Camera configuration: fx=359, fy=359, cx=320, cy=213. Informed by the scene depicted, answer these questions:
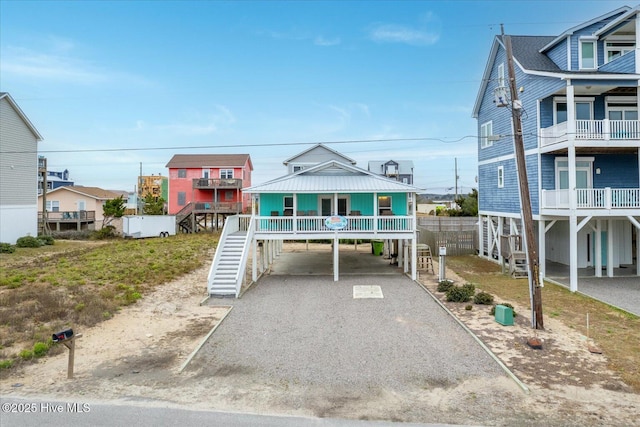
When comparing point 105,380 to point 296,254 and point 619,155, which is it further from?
point 619,155

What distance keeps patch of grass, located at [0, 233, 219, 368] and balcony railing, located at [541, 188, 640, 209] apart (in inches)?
690

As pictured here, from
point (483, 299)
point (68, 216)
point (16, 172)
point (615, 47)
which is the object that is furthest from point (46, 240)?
point (615, 47)

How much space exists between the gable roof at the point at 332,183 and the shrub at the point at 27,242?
65.5 ft

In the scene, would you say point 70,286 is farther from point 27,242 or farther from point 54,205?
point 54,205

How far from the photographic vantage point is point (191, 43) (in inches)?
898

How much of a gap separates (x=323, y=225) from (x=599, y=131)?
12.5 meters

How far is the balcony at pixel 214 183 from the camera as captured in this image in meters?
38.5

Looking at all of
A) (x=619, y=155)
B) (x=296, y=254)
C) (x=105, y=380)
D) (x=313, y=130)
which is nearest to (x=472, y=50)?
(x=619, y=155)

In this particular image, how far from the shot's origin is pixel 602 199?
15.0m

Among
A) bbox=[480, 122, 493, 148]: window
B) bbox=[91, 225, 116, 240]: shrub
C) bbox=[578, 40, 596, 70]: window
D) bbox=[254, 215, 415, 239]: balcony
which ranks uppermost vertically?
bbox=[578, 40, 596, 70]: window

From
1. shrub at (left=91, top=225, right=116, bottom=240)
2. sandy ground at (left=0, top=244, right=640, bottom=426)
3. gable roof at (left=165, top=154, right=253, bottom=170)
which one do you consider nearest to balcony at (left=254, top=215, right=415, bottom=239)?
sandy ground at (left=0, top=244, right=640, bottom=426)

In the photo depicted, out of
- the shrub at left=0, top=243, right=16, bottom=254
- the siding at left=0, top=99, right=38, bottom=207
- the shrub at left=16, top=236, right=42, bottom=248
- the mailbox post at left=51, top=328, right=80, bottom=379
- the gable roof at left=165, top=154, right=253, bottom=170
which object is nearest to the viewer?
the mailbox post at left=51, top=328, right=80, bottom=379

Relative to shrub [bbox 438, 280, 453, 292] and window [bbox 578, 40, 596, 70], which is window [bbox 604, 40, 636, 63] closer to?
window [bbox 578, 40, 596, 70]

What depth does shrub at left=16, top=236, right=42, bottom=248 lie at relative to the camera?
2653cm
